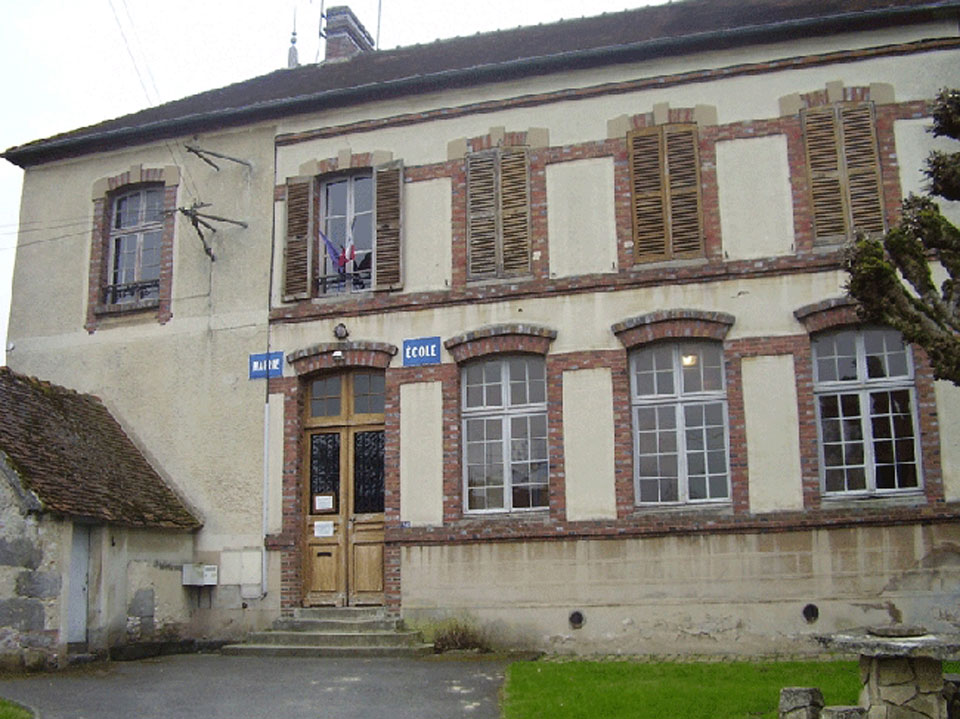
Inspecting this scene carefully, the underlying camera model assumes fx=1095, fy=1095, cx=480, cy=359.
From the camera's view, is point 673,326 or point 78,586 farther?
point 673,326

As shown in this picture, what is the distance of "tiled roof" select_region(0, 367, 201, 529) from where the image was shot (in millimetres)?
13117

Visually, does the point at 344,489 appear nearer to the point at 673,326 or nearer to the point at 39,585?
the point at 39,585

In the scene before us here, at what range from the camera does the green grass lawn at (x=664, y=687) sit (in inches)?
362

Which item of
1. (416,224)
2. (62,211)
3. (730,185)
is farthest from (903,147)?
(62,211)

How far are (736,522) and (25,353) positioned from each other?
11.0 m

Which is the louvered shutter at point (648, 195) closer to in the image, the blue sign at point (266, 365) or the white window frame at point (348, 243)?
the white window frame at point (348, 243)

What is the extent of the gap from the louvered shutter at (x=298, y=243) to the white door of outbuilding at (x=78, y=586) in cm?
434

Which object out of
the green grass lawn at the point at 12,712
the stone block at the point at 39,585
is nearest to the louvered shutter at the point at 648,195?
the stone block at the point at 39,585

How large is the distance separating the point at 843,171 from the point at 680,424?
3743mm

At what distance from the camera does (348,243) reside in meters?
15.7

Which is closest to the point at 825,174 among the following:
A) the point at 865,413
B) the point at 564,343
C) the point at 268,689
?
the point at 865,413

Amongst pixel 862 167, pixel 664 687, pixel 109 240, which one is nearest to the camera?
pixel 664 687

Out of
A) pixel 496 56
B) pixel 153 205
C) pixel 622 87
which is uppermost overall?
pixel 496 56

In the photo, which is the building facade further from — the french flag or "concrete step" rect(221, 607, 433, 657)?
"concrete step" rect(221, 607, 433, 657)
